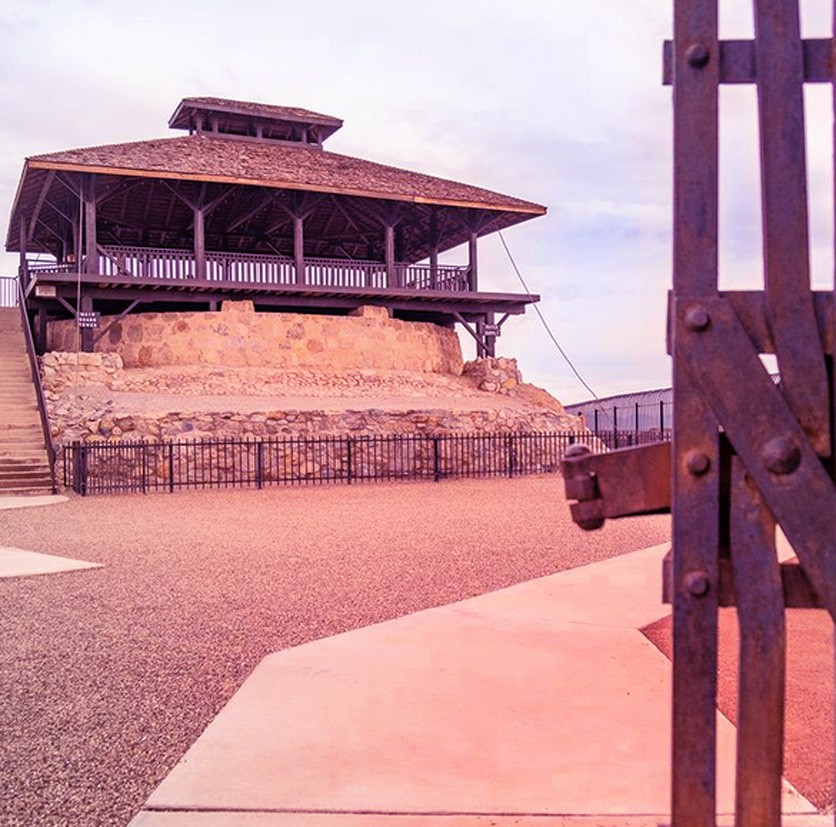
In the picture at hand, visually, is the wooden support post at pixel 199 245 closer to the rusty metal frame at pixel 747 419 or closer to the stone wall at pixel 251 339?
the stone wall at pixel 251 339

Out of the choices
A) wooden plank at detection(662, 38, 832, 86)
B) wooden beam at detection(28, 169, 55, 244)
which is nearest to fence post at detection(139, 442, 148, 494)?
wooden beam at detection(28, 169, 55, 244)

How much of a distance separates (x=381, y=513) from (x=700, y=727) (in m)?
11.8

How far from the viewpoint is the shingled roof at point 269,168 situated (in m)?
23.7

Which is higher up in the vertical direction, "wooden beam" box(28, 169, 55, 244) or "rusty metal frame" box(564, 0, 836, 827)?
"wooden beam" box(28, 169, 55, 244)

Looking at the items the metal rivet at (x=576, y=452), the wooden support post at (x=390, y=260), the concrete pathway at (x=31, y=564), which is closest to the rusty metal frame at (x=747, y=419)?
the metal rivet at (x=576, y=452)

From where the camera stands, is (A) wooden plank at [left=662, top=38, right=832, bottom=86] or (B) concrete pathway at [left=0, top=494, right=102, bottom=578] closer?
(A) wooden plank at [left=662, top=38, right=832, bottom=86]

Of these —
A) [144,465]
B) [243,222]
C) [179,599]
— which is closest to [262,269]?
[243,222]

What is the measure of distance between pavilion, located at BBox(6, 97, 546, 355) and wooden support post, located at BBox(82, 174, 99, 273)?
0.04 m

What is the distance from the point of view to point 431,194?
26953 mm

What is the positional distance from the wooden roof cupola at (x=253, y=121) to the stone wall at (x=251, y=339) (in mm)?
8622

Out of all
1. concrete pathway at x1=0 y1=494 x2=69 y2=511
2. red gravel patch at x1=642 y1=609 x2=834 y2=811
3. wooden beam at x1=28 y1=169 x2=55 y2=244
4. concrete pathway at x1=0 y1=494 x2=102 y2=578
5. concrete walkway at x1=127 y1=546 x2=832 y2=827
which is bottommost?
concrete pathway at x1=0 y1=494 x2=69 y2=511

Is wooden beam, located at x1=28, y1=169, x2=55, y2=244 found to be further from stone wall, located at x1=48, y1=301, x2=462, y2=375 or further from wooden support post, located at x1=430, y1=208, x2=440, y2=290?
wooden support post, located at x1=430, y1=208, x2=440, y2=290

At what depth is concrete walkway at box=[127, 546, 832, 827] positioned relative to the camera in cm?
284

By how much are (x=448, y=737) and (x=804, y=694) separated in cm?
197
